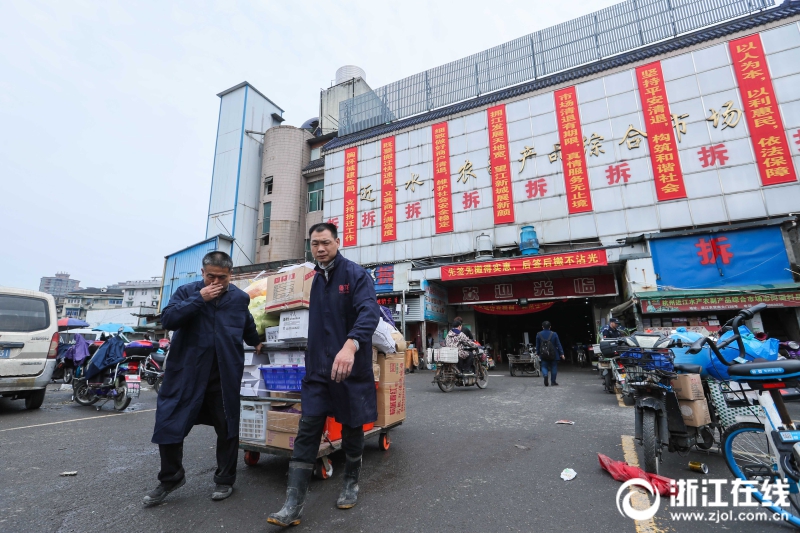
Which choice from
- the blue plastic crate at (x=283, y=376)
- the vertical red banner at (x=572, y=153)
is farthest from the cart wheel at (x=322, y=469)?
the vertical red banner at (x=572, y=153)

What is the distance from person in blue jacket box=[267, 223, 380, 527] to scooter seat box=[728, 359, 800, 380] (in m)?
2.38

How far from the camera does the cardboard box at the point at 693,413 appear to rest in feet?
10.1

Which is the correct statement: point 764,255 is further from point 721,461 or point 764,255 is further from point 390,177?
point 390,177

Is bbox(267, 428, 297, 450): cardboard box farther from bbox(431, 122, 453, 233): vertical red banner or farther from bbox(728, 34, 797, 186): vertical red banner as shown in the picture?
bbox(728, 34, 797, 186): vertical red banner

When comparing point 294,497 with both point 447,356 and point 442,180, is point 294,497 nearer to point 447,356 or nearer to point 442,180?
point 447,356

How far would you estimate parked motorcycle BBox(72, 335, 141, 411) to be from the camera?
21.6 feet

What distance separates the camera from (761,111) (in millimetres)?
13539

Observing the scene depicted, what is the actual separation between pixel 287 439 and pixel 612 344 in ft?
10.0

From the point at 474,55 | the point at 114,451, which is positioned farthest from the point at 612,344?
the point at 474,55

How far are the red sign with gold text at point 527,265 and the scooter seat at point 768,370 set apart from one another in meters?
13.0

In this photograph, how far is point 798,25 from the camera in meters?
13.6

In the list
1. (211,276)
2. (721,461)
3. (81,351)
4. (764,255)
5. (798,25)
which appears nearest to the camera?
(211,276)

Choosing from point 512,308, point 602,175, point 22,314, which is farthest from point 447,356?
point 602,175

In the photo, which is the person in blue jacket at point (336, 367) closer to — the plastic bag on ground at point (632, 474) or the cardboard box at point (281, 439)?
the cardboard box at point (281, 439)
